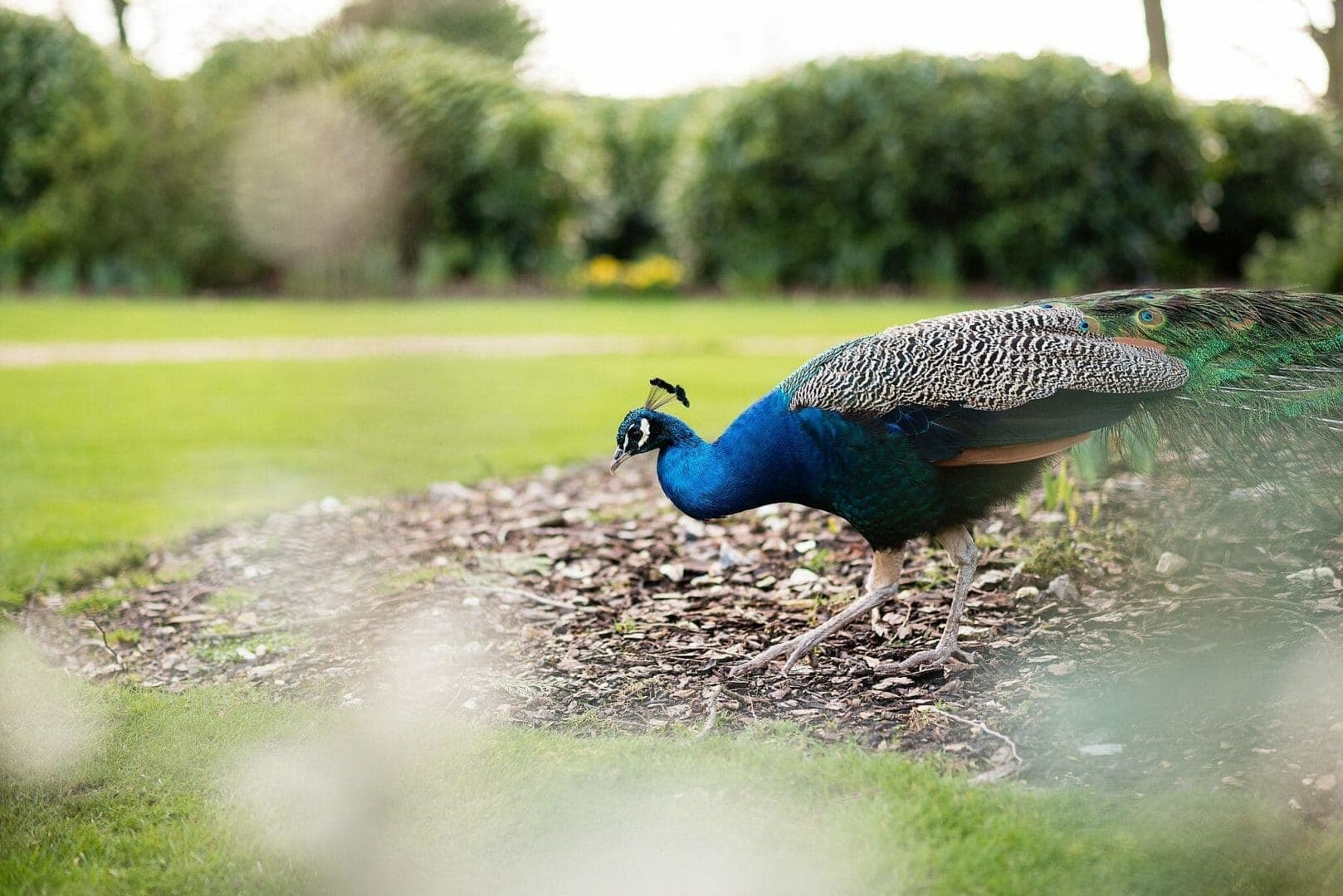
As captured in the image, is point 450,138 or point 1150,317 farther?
point 450,138

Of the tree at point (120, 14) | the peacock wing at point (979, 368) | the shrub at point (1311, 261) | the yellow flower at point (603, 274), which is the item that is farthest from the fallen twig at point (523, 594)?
the tree at point (120, 14)

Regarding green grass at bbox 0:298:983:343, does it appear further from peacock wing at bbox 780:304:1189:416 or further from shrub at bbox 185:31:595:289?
peacock wing at bbox 780:304:1189:416

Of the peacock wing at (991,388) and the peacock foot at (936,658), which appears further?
the peacock foot at (936,658)

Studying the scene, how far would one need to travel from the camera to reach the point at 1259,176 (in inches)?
630

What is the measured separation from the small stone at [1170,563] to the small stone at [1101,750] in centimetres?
136

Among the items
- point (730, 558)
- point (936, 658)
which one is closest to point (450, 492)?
point (730, 558)

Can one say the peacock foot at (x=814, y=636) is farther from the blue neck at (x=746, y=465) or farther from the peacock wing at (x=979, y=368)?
the peacock wing at (x=979, y=368)

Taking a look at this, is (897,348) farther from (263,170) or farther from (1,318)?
(263,170)

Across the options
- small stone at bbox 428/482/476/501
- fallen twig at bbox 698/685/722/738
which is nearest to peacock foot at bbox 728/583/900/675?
fallen twig at bbox 698/685/722/738

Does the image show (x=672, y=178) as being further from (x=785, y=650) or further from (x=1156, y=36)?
(x=785, y=650)

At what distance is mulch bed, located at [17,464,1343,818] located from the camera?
11.1ft

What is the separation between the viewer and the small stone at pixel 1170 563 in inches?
177

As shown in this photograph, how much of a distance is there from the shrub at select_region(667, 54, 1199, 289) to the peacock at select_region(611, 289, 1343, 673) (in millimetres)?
10339

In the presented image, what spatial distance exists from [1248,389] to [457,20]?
26.5 metres
